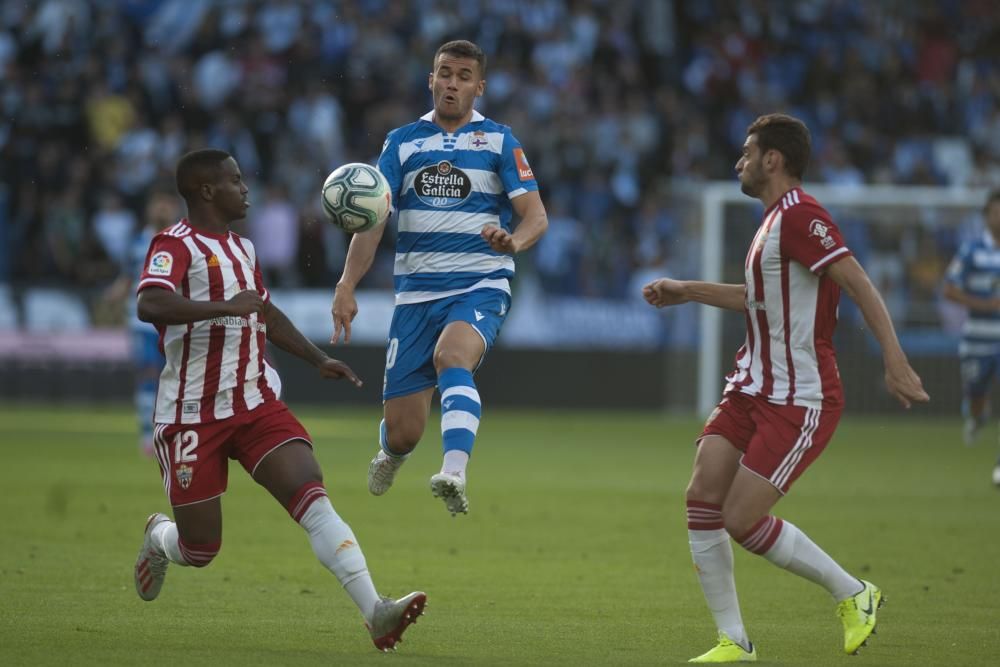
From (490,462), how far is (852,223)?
8771 millimetres

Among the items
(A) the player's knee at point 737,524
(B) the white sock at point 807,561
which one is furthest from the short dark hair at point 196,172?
(B) the white sock at point 807,561

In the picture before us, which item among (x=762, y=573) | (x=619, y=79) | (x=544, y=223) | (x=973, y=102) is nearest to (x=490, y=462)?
(x=762, y=573)

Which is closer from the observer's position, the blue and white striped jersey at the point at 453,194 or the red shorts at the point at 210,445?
the red shorts at the point at 210,445

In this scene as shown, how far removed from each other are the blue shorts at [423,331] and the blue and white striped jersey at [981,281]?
8176 mm

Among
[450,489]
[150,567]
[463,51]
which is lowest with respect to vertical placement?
[150,567]

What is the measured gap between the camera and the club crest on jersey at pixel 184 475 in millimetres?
6672

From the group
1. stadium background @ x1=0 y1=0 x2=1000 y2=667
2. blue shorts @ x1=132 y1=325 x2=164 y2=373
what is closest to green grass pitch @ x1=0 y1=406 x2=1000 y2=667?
stadium background @ x1=0 y1=0 x2=1000 y2=667

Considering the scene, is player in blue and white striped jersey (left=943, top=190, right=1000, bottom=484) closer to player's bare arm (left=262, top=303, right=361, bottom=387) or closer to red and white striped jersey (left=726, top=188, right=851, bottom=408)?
red and white striped jersey (left=726, top=188, right=851, bottom=408)

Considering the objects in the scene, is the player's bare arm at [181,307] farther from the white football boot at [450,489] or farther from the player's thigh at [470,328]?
the player's thigh at [470,328]

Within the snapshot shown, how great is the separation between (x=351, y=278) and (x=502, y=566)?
84.5 inches

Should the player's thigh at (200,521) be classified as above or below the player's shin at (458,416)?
below

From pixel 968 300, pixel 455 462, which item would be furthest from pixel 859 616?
pixel 968 300

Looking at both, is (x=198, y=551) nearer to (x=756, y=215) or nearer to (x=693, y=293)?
Answer: (x=693, y=293)

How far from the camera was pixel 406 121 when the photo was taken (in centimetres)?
2323
